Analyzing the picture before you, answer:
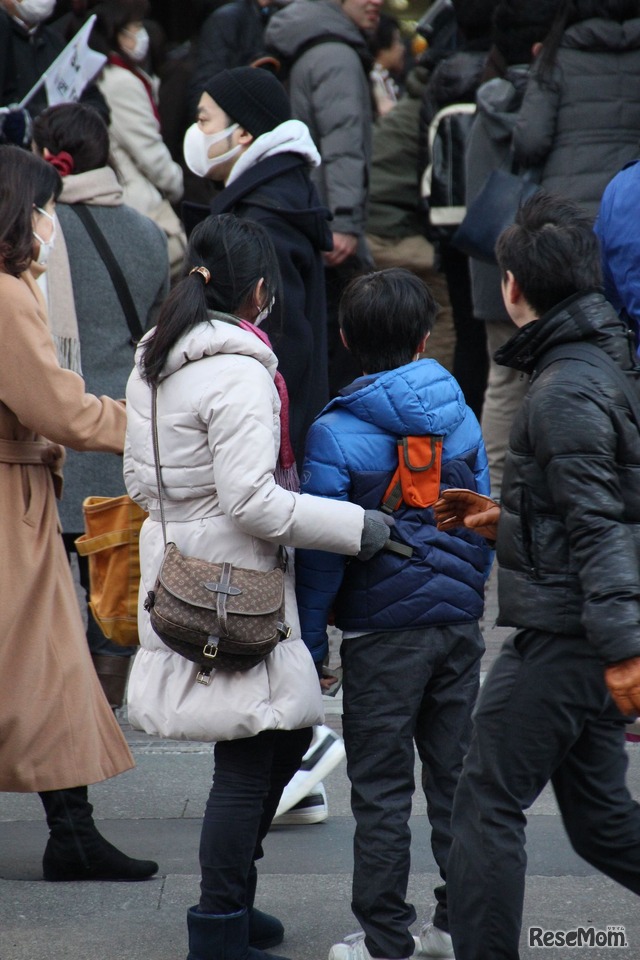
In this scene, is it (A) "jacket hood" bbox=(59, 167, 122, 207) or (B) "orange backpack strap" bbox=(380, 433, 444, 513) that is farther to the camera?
(A) "jacket hood" bbox=(59, 167, 122, 207)

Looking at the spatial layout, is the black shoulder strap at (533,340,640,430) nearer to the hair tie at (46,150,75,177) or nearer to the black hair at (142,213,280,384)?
the black hair at (142,213,280,384)

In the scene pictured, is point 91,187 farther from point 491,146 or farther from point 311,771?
point 491,146

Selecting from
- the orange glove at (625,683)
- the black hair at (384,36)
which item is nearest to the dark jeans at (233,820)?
the orange glove at (625,683)

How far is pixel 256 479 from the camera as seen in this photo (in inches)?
124

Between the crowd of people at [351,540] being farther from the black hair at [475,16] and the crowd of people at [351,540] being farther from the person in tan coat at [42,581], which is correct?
the black hair at [475,16]

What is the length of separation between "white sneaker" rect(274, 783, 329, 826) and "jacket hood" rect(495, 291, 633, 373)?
1809 millimetres

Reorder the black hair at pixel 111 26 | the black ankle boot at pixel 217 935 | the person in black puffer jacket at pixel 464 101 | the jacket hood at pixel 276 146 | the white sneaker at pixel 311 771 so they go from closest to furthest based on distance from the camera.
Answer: the black ankle boot at pixel 217 935, the white sneaker at pixel 311 771, the jacket hood at pixel 276 146, the person in black puffer jacket at pixel 464 101, the black hair at pixel 111 26

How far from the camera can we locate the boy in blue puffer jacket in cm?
331

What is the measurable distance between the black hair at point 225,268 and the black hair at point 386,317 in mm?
204

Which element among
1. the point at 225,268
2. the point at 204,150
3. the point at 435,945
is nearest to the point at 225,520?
the point at 225,268

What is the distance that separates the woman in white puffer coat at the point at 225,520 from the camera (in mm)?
3191

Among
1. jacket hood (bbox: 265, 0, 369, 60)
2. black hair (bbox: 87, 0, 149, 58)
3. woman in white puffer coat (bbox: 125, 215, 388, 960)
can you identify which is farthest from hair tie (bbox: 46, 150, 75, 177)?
black hair (bbox: 87, 0, 149, 58)

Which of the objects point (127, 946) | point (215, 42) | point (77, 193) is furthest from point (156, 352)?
point (215, 42)

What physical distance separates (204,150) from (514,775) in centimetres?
255
